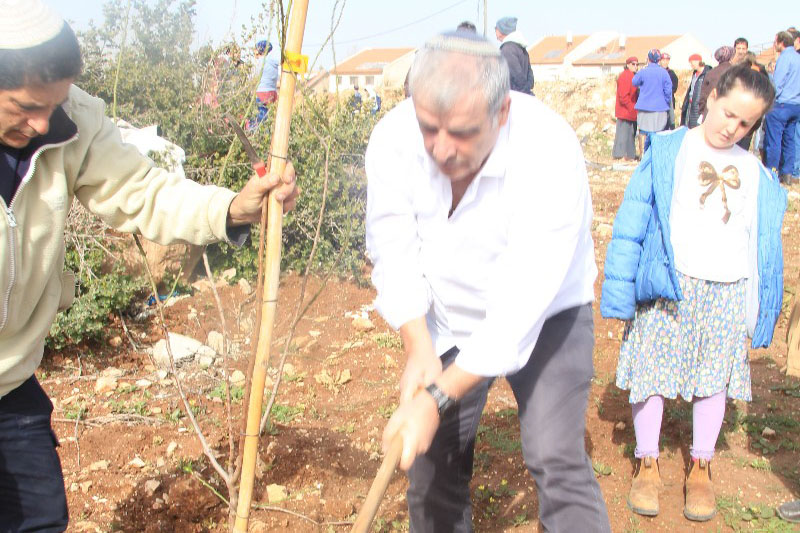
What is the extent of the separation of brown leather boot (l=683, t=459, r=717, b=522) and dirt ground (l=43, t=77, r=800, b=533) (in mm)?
47

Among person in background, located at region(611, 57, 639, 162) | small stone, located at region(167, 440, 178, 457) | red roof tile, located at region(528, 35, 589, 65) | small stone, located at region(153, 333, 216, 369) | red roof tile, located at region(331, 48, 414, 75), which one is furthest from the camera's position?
red roof tile, located at region(331, 48, 414, 75)

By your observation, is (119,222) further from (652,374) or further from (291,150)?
(291,150)

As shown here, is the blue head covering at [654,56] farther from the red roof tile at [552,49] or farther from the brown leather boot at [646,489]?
the red roof tile at [552,49]

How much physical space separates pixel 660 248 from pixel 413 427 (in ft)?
5.26

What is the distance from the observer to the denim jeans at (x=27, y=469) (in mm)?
1954

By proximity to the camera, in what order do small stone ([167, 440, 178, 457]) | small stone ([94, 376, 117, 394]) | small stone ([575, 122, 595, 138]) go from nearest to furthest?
small stone ([167, 440, 178, 457]) → small stone ([94, 376, 117, 394]) → small stone ([575, 122, 595, 138])

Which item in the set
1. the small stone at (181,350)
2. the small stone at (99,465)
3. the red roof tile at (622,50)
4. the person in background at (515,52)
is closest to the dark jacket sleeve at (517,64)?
the person in background at (515,52)

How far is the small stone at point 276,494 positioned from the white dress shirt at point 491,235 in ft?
4.38

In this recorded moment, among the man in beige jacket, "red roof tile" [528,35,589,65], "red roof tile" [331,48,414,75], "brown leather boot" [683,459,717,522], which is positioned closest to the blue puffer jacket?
"brown leather boot" [683,459,717,522]

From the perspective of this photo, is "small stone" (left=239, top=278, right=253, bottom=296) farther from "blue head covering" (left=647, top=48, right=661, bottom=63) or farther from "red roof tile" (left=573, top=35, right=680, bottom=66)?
"red roof tile" (left=573, top=35, right=680, bottom=66)

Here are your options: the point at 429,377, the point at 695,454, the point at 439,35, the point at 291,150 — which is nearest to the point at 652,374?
the point at 695,454

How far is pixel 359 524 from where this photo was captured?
5.82 ft

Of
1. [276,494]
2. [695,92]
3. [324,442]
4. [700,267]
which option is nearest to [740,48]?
[695,92]

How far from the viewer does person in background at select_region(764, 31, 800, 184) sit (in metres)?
8.90
